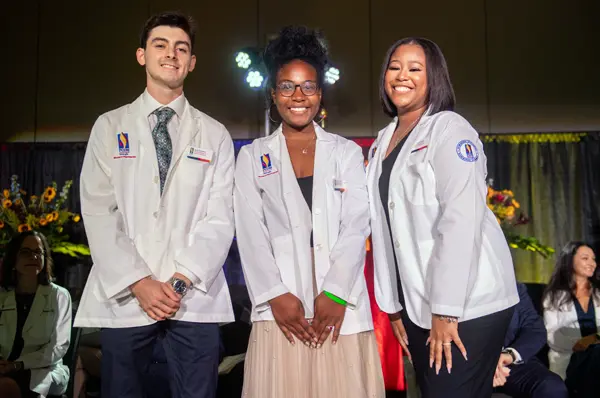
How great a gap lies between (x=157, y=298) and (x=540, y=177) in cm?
614

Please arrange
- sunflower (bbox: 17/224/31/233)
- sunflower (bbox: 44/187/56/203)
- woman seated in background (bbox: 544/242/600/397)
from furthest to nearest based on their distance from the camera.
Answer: sunflower (bbox: 44/187/56/203), sunflower (bbox: 17/224/31/233), woman seated in background (bbox: 544/242/600/397)

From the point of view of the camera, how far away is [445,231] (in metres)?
1.87

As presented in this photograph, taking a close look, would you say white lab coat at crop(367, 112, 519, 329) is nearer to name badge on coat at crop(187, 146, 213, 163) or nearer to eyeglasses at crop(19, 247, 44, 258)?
name badge on coat at crop(187, 146, 213, 163)

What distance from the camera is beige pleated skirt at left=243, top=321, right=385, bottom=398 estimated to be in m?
2.13

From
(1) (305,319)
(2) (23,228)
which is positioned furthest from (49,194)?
(1) (305,319)

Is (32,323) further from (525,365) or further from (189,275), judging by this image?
(525,365)

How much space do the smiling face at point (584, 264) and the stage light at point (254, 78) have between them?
129 inches

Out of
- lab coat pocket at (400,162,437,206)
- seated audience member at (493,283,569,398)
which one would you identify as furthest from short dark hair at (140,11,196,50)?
seated audience member at (493,283,569,398)

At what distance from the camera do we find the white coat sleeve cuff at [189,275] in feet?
6.79

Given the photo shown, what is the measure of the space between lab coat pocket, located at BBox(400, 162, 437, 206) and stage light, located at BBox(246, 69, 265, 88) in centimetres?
411

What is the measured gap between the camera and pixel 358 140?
657 centimetres

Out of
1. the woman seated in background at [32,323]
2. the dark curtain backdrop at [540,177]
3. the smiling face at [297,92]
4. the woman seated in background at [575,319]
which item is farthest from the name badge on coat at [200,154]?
the dark curtain backdrop at [540,177]

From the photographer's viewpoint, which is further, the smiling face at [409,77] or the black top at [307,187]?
the black top at [307,187]

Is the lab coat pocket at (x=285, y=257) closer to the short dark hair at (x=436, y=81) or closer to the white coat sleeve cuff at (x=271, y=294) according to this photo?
the white coat sleeve cuff at (x=271, y=294)
